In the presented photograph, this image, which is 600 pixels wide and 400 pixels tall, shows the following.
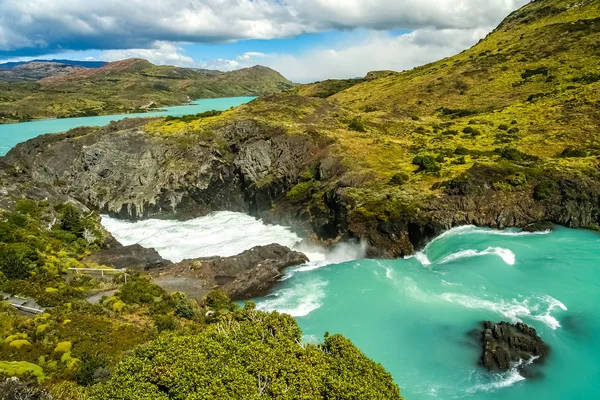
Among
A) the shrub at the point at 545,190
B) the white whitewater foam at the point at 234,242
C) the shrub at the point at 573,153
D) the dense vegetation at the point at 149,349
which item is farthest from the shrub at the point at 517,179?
the dense vegetation at the point at 149,349

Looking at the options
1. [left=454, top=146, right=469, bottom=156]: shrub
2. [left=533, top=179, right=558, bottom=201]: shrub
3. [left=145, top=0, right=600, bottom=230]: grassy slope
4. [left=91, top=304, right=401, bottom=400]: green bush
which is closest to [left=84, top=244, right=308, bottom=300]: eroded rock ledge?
[left=145, top=0, right=600, bottom=230]: grassy slope

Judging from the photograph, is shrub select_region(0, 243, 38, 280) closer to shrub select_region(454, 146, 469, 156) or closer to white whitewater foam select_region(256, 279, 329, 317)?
white whitewater foam select_region(256, 279, 329, 317)

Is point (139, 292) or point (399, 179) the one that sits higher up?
point (399, 179)

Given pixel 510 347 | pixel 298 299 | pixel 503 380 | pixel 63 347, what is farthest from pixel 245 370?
pixel 298 299

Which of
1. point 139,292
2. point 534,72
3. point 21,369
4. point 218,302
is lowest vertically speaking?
point 218,302

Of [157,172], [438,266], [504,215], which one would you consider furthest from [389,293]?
[157,172]

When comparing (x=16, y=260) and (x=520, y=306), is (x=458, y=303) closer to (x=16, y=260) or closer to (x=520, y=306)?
(x=520, y=306)
